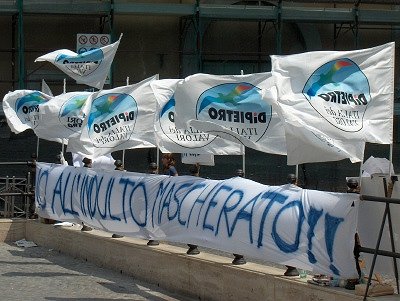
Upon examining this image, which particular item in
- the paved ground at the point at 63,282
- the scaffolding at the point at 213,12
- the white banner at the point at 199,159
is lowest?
the paved ground at the point at 63,282

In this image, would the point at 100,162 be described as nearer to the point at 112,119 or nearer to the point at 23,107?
the point at 23,107

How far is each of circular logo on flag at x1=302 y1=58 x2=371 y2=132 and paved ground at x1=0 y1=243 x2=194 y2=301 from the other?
3684 millimetres

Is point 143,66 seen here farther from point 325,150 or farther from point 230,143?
point 325,150

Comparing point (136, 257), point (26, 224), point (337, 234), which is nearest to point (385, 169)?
point (337, 234)

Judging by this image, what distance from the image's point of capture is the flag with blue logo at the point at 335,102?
30.6 feet

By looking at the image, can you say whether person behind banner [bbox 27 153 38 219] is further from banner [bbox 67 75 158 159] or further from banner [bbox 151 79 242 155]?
banner [bbox 151 79 242 155]

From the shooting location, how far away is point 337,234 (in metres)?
9.59

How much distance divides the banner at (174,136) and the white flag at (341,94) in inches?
102

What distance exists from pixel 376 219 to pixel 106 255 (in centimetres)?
593

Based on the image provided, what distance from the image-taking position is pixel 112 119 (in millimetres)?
14078

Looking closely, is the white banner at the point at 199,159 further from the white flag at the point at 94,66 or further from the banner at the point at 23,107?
the banner at the point at 23,107

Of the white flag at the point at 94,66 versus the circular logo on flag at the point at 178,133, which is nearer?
the circular logo on flag at the point at 178,133

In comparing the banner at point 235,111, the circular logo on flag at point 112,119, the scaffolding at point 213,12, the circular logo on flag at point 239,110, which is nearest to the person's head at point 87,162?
the circular logo on flag at point 112,119

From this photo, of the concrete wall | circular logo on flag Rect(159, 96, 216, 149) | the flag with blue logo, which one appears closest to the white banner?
circular logo on flag Rect(159, 96, 216, 149)
